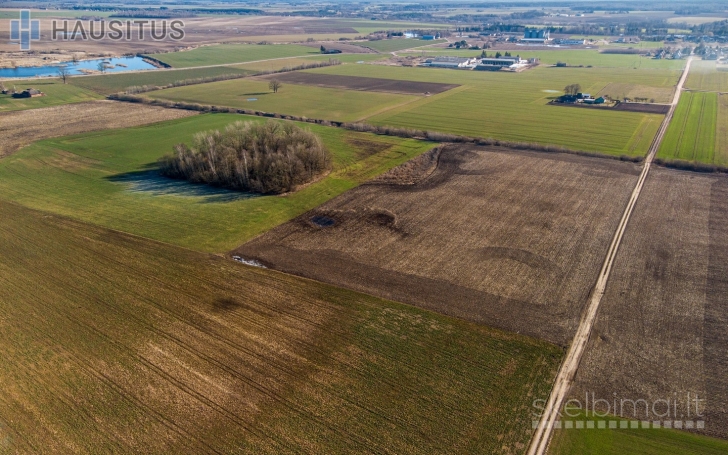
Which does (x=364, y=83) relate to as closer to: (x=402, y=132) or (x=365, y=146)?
(x=402, y=132)

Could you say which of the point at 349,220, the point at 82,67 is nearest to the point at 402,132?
the point at 349,220

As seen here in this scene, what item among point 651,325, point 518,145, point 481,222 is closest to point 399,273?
point 481,222

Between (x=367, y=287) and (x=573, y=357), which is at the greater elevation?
(x=367, y=287)

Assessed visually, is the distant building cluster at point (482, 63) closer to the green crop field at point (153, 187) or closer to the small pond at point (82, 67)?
the green crop field at point (153, 187)

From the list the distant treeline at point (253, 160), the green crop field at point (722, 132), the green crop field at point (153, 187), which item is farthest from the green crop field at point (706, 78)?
the distant treeline at point (253, 160)

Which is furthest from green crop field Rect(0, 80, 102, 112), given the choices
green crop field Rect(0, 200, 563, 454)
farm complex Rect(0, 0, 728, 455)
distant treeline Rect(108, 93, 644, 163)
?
green crop field Rect(0, 200, 563, 454)

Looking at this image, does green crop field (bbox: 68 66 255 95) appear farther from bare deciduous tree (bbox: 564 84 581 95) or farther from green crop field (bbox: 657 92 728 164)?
green crop field (bbox: 657 92 728 164)

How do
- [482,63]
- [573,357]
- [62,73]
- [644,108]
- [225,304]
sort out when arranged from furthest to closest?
[482,63] < [62,73] < [644,108] < [225,304] < [573,357]
